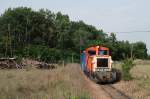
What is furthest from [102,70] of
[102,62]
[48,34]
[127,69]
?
[48,34]

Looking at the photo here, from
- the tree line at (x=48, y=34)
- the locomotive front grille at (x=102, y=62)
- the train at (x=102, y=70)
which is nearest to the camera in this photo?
the train at (x=102, y=70)

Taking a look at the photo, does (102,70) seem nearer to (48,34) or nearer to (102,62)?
(102,62)

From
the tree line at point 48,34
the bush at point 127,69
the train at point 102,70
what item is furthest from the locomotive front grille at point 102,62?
the tree line at point 48,34

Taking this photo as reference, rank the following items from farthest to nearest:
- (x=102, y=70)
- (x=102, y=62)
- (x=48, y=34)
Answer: (x=48, y=34)
(x=102, y=62)
(x=102, y=70)

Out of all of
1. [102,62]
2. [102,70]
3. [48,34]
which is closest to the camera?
[102,70]

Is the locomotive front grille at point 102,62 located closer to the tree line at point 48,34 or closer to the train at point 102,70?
the train at point 102,70

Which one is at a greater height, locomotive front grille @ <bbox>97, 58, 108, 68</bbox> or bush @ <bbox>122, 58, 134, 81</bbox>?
locomotive front grille @ <bbox>97, 58, 108, 68</bbox>

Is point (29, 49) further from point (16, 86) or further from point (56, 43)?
point (16, 86)

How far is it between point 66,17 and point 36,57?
3463cm

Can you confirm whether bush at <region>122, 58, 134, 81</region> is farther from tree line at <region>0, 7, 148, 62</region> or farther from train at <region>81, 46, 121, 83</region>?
tree line at <region>0, 7, 148, 62</region>

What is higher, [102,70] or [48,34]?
[48,34]

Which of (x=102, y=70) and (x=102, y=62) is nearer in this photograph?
(x=102, y=70)

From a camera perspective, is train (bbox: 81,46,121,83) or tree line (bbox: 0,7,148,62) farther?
tree line (bbox: 0,7,148,62)

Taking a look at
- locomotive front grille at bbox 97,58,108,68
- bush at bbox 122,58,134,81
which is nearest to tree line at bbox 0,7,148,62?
bush at bbox 122,58,134,81
